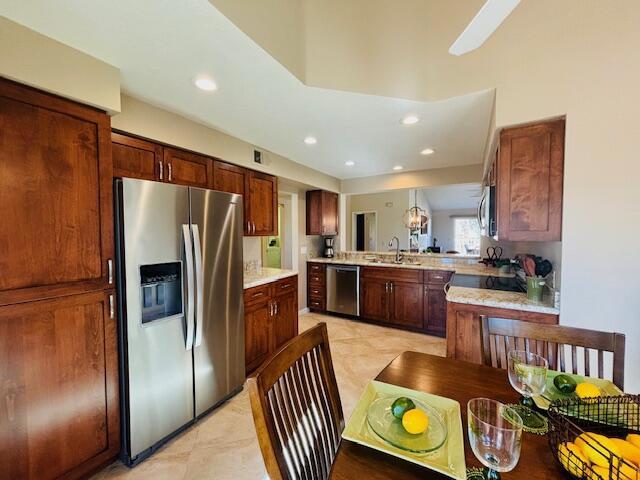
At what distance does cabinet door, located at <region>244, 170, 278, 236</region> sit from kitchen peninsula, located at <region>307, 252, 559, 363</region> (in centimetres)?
162

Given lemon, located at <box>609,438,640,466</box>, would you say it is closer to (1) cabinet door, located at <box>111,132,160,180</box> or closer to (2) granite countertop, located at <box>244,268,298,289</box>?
(2) granite countertop, located at <box>244,268,298,289</box>

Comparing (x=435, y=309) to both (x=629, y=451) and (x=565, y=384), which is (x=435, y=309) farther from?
(x=629, y=451)

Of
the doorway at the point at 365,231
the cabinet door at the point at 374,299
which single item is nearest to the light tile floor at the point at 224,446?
the cabinet door at the point at 374,299

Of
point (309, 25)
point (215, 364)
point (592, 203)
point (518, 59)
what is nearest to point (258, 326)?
point (215, 364)

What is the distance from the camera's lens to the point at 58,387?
4.54ft

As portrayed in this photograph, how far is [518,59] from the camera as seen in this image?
1.78m

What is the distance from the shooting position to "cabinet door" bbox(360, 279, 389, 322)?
410cm

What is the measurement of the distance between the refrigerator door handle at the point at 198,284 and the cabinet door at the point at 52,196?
495 mm

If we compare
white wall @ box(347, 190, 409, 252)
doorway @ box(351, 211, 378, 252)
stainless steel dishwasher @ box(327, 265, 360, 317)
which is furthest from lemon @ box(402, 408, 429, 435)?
doorway @ box(351, 211, 378, 252)

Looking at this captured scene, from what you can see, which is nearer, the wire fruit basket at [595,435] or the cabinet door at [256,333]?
the wire fruit basket at [595,435]

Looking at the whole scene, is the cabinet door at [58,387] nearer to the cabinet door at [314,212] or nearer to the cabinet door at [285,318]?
the cabinet door at [285,318]

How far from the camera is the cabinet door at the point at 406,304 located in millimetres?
3836

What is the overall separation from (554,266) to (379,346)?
2.06 meters

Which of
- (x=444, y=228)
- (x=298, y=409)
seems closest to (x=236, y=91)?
(x=298, y=409)
